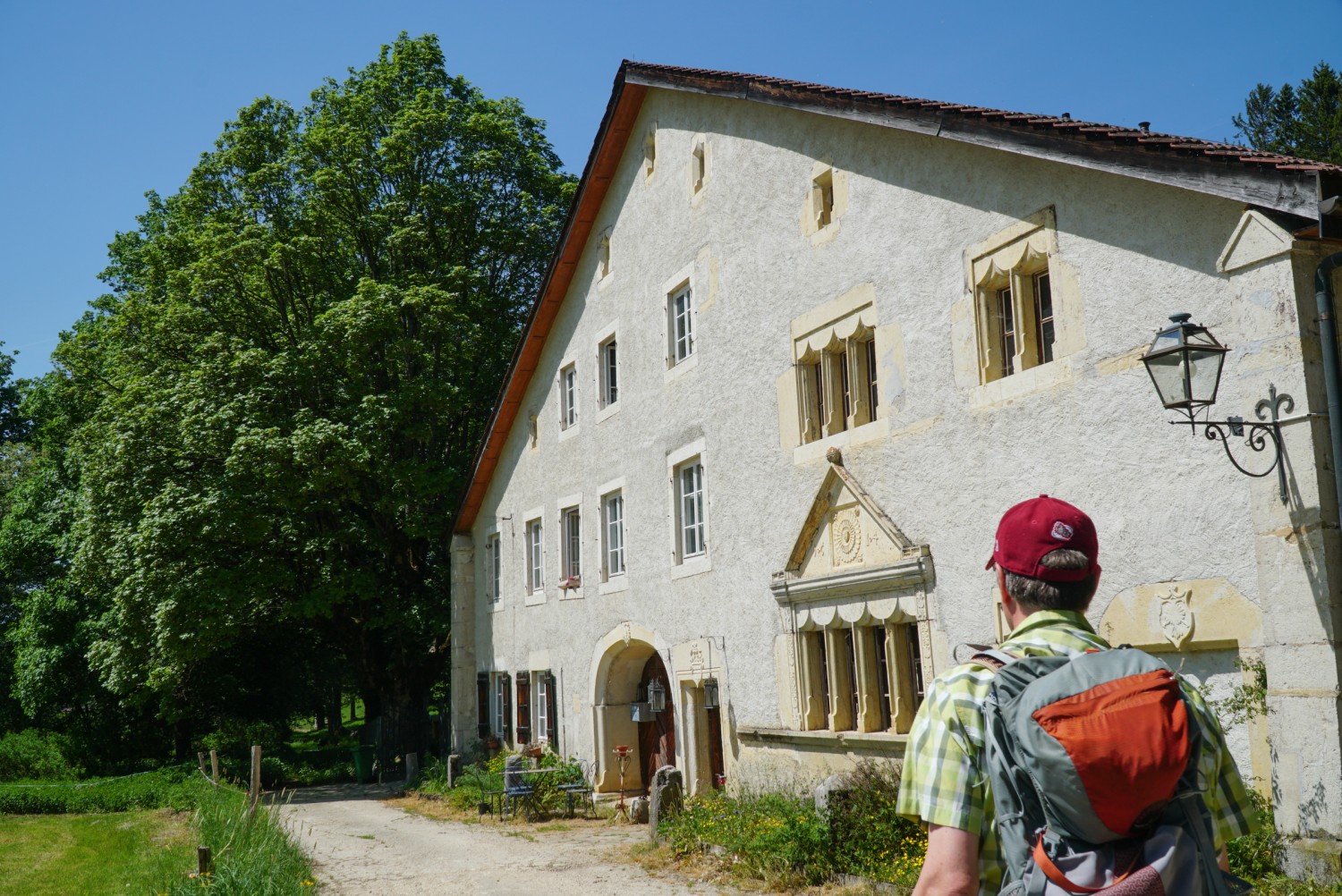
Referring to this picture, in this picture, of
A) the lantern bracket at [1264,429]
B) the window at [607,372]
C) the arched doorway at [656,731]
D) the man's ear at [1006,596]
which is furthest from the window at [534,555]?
the man's ear at [1006,596]

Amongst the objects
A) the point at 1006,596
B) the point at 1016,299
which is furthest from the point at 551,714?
the point at 1006,596

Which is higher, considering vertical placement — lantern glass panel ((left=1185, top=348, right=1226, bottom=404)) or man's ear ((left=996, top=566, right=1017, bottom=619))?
lantern glass panel ((left=1185, top=348, right=1226, bottom=404))

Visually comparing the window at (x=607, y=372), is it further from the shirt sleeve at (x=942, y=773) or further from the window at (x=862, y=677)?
the shirt sleeve at (x=942, y=773)

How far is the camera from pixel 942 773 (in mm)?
2268

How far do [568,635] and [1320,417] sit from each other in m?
13.2

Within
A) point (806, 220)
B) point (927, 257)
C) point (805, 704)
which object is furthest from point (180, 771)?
point (927, 257)

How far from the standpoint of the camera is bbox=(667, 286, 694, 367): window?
50.4 feet

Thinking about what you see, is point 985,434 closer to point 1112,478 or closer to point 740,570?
point 1112,478

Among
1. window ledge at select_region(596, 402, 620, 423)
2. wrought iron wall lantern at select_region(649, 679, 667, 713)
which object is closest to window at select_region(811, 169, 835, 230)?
window ledge at select_region(596, 402, 620, 423)

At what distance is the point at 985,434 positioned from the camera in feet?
31.4

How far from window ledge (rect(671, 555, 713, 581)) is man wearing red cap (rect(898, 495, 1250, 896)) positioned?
1179cm

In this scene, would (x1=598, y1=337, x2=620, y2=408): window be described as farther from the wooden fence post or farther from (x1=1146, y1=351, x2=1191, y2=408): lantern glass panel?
(x1=1146, y1=351, x2=1191, y2=408): lantern glass panel

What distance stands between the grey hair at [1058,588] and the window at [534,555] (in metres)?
18.0

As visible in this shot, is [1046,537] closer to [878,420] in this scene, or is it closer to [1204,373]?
[1204,373]
